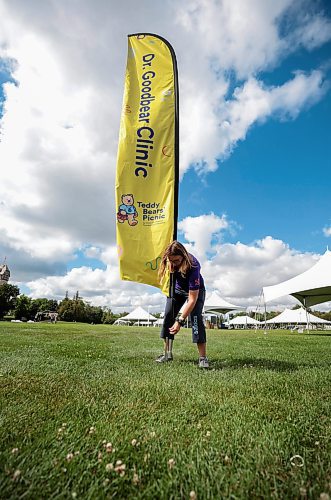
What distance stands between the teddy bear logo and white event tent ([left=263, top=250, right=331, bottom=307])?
14885mm

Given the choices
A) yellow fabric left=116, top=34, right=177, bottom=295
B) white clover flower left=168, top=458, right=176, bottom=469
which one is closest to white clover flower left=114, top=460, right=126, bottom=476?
white clover flower left=168, top=458, right=176, bottom=469

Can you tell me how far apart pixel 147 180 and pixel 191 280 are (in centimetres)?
192

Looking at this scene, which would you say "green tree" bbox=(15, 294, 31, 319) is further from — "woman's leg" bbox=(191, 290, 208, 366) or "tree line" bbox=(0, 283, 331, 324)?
"woman's leg" bbox=(191, 290, 208, 366)

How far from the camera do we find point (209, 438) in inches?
65.4

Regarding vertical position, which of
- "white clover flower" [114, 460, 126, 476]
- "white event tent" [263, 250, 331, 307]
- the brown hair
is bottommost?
"white clover flower" [114, 460, 126, 476]

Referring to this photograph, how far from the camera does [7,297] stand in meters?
64.1

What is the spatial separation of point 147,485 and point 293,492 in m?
0.58

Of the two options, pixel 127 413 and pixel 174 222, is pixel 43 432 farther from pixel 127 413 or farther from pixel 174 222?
pixel 174 222

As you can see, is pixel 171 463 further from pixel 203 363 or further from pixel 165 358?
pixel 165 358

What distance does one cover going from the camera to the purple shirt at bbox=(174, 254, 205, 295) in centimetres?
379

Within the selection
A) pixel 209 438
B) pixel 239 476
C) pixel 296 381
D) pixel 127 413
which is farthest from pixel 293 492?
pixel 296 381

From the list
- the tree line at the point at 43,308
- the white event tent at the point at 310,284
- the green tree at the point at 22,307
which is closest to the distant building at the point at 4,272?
the tree line at the point at 43,308

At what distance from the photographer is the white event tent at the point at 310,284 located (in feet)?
54.9

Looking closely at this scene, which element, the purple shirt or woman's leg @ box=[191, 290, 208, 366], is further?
woman's leg @ box=[191, 290, 208, 366]
